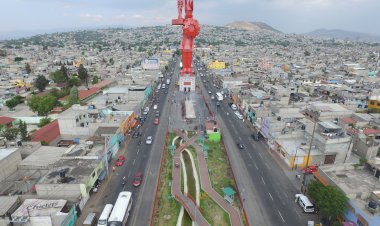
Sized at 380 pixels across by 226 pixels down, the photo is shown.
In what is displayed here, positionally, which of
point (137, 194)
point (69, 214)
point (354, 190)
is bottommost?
point (137, 194)

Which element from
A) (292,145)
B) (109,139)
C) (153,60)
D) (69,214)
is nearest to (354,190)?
(292,145)

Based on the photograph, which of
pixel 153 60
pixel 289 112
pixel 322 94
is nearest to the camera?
pixel 289 112

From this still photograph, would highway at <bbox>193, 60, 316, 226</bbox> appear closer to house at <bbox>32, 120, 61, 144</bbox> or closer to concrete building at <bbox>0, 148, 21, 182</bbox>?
concrete building at <bbox>0, 148, 21, 182</bbox>

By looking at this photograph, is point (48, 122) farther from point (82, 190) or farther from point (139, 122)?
point (82, 190)

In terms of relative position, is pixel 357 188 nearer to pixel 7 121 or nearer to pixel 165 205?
pixel 165 205

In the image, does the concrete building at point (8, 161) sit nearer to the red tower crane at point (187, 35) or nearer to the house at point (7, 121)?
the house at point (7, 121)

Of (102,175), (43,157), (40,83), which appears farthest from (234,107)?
(40,83)
